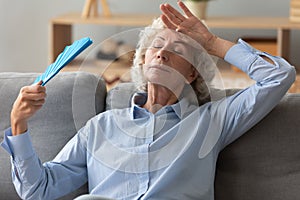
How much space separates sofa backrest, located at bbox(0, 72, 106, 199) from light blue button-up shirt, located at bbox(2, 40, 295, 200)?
130 mm

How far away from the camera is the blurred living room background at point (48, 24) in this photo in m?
4.25

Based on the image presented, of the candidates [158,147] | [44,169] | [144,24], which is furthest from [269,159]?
[144,24]

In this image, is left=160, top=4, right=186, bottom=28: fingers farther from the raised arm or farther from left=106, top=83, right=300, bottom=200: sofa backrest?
left=106, top=83, right=300, bottom=200: sofa backrest

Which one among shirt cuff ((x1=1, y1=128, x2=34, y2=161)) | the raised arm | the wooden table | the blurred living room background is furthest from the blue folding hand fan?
the blurred living room background

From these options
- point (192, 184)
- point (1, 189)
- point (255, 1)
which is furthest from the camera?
point (255, 1)

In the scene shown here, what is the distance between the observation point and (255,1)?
4234 mm

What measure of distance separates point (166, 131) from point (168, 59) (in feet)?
0.69

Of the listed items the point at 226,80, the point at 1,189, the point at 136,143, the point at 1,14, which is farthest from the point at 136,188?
the point at 1,14

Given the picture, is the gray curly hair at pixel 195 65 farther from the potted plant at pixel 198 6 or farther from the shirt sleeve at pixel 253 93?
the potted plant at pixel 198 6

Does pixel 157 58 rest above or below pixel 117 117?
above

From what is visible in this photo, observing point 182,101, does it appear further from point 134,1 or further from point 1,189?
point 134,1

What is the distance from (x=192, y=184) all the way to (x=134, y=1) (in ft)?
8.22

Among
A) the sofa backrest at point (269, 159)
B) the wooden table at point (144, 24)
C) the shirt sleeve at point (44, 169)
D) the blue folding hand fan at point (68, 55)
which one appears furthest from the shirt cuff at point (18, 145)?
the wooden table at point (144, 24)

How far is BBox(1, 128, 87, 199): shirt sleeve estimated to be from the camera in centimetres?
197
